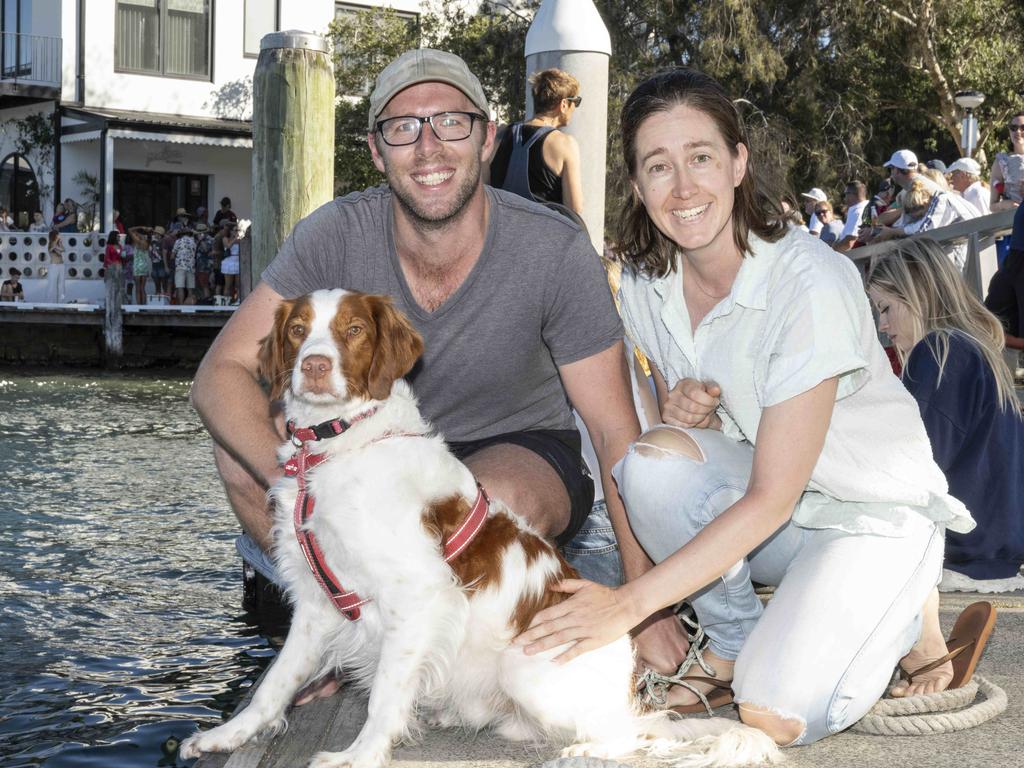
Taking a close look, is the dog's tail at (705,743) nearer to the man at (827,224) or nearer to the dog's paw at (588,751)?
the dog's paw at (588,751)

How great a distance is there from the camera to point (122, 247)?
70.8ft

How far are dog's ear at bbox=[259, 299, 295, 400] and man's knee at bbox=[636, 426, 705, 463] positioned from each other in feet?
3.28

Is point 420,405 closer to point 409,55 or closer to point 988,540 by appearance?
point 409,55

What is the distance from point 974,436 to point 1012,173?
243 inches

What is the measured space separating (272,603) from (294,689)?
268 centimetres

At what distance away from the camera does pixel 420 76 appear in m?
3.63

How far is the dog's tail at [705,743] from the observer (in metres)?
2.86

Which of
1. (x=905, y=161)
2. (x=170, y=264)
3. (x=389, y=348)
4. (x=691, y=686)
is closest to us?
(x=389, y=348)

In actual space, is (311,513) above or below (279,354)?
below

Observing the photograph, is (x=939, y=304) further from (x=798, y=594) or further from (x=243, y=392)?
(x=243, y=392)

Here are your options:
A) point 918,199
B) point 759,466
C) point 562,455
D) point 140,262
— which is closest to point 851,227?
point 918,199

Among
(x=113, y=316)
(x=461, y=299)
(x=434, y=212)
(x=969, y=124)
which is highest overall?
(x=969, y=124)

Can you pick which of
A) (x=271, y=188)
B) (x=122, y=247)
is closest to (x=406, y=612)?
(x=271, y=188)

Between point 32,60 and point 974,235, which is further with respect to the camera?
point 32,60
